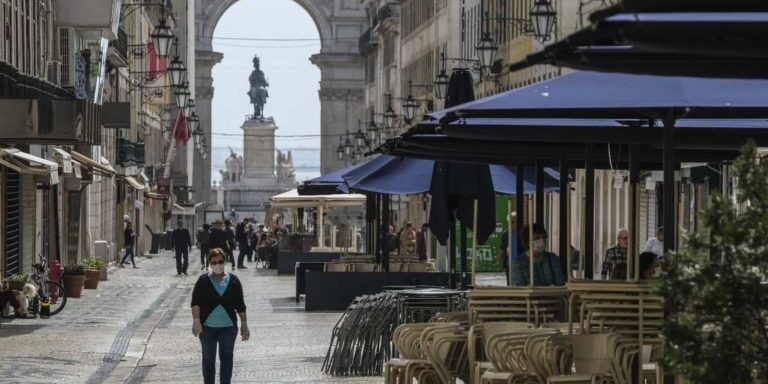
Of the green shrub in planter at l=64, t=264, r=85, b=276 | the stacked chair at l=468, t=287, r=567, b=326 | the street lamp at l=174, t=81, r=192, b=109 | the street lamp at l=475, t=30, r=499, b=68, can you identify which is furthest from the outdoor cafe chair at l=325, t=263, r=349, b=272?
the stacked chair at l=468, t=287, r=567, b=326

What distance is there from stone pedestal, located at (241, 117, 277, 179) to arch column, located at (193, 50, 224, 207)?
Answer: 51.4ft

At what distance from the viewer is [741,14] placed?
30.2ft

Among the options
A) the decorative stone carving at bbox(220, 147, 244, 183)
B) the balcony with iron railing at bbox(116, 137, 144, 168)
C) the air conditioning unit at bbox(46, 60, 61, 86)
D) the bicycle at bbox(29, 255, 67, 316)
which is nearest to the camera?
the bicycle at bbox(29, 255, 67, 316)

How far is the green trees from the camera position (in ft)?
24.1

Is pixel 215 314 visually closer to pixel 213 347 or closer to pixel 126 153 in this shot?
pixel 213 347

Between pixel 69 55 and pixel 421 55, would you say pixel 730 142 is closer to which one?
pixel 69 55

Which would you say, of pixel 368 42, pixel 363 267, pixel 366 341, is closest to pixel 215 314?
pixel 366 341

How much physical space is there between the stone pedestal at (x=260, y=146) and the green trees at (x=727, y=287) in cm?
11197

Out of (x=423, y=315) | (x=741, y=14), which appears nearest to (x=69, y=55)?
(x=423, y=315)

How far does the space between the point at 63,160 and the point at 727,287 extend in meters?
31.3

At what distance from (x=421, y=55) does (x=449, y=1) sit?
10.4m

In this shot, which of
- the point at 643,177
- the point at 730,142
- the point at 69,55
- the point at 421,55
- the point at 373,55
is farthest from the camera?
the point at 373,55

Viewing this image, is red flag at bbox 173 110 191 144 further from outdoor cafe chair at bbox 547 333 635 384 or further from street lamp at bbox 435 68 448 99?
outdoor cafe chair at bbox 547 333 635 384

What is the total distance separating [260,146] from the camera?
120812 mm
